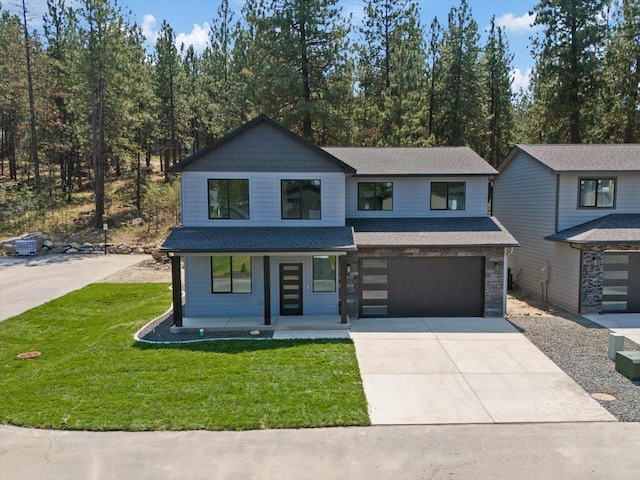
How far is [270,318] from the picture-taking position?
14.1m

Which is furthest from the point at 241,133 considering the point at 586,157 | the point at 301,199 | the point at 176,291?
the point at 586,157

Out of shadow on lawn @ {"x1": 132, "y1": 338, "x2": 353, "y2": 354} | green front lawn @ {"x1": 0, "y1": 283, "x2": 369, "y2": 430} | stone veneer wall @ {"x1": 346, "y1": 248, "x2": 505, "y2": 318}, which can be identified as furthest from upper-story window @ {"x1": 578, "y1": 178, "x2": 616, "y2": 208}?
green front lawn @ {"x1": 0, "y1": 283, "x2": 369, "y2": 430}

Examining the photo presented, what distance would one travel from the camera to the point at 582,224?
16.3 meters

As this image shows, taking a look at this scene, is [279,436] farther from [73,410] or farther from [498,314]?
[498,314]

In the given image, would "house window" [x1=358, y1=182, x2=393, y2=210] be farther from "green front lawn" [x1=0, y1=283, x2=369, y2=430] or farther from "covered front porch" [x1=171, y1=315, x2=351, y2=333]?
"green front lawn" [x1=0, y1=283, x2=369, y2=430]

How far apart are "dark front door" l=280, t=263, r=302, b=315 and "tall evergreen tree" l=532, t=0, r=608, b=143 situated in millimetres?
22108

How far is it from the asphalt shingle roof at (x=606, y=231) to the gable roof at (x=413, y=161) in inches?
129

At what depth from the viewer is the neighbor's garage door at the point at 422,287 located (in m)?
15.1

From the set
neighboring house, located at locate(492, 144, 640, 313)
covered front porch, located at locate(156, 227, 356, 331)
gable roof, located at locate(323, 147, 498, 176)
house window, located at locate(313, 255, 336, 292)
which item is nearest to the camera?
covered front porch, located at locate(156, 227, 356, 331)

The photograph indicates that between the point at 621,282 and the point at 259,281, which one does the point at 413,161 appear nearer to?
the point at 259,281

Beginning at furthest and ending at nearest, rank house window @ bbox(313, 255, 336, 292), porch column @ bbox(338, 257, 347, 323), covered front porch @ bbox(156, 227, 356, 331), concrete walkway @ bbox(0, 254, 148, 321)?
concrete walkway @ bbox(0, 254, 148, 321) → house window @ bbox(313, 255, 336, 292) → covered front porch @ bbox(156, 227, 356, 331) → porch column @ bbox(338, 257, 347, 323)

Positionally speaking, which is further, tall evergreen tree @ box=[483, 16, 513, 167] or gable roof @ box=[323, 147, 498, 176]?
tall evergreen tree @ box=[483, 16, 513, 167]

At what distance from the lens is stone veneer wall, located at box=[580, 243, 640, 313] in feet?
49.3

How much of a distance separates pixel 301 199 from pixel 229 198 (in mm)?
2384
